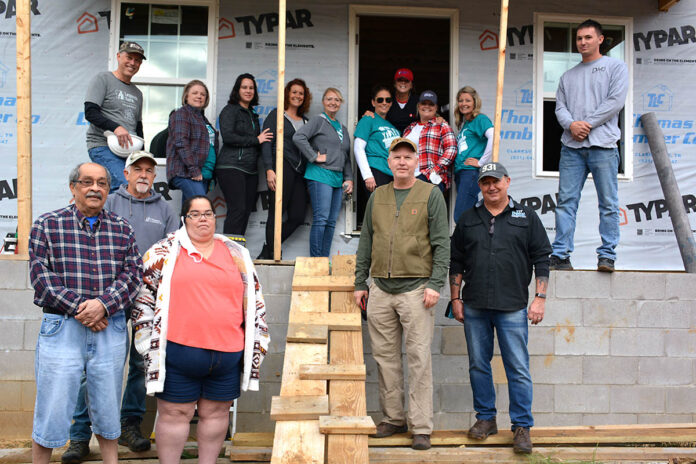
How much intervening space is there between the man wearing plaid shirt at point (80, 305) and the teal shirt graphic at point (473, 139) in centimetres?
365

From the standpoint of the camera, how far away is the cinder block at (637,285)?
520 centimetres

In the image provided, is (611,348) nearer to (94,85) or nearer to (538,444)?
(538,444)

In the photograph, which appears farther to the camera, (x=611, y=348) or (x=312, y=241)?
(x=312, y=241)

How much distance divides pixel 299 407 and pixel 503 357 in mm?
1465

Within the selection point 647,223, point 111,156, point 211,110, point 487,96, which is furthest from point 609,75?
point 111,156

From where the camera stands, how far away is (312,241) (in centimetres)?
589

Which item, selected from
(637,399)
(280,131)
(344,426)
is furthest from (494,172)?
(637,399)

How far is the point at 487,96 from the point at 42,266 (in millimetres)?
5069

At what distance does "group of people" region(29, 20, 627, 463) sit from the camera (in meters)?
3.17

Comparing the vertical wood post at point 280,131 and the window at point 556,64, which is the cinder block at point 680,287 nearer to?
the window at point 556,64

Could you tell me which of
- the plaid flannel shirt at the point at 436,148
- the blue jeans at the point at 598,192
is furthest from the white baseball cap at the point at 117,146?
the blue jeans at the point at 598,192

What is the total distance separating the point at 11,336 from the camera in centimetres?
491

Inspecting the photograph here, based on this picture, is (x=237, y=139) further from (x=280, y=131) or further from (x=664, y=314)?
(x=664, y=314)

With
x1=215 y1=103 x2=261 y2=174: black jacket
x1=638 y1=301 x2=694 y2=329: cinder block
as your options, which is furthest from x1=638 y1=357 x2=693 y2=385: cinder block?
x1=215 y1=103 x2=261 y2=174: black jacket
